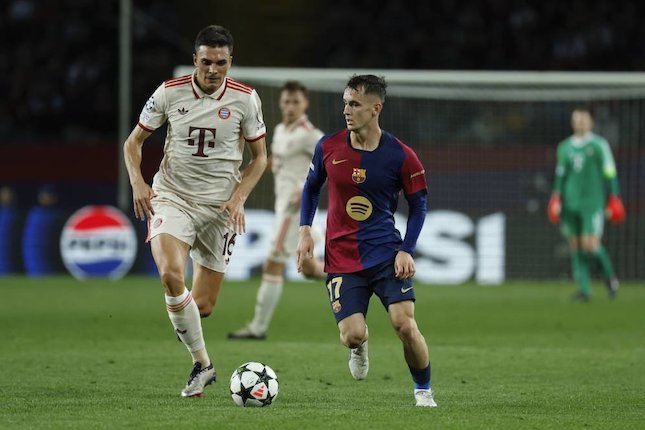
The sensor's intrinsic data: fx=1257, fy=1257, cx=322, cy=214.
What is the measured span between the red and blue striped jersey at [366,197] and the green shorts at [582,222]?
9.64 metres

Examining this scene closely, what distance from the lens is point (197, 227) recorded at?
8.18 meters

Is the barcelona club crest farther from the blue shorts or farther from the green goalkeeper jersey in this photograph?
the green goalkeeper jersey

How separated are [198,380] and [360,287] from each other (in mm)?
1205

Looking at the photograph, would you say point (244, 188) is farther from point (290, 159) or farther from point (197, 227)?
point (290, 159)

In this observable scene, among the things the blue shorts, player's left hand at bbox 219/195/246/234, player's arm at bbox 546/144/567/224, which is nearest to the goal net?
player's arm at bbox 546/144/567/224

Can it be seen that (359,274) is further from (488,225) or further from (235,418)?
(488,225)

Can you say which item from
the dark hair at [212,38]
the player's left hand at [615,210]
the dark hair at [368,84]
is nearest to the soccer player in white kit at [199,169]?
the dark hair at [212,38]

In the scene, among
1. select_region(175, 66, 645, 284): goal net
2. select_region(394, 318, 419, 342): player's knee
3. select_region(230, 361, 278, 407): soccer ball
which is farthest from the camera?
select_region(175, 66, 645, 284): goal net

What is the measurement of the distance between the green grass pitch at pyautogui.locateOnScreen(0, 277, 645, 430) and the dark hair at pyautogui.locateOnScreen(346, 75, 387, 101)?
185 cm

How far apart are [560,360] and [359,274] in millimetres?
3414

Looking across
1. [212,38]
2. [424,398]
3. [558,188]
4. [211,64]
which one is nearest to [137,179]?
[211,64]

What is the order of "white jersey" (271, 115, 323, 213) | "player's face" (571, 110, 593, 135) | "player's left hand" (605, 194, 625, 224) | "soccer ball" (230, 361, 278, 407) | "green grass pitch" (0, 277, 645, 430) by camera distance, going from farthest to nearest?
"player's left hand" (605, 194, 625, 224)
"player's face" (571, 110, 593, 135)
"white jersey" (271, 115, 323, 213)
"soccer ball" (230, 361, 278, 407)
"green grass pitch" (0, 277, 645, 430)

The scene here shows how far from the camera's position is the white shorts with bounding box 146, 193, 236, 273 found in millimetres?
7996

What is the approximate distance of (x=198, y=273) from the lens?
333 inches
